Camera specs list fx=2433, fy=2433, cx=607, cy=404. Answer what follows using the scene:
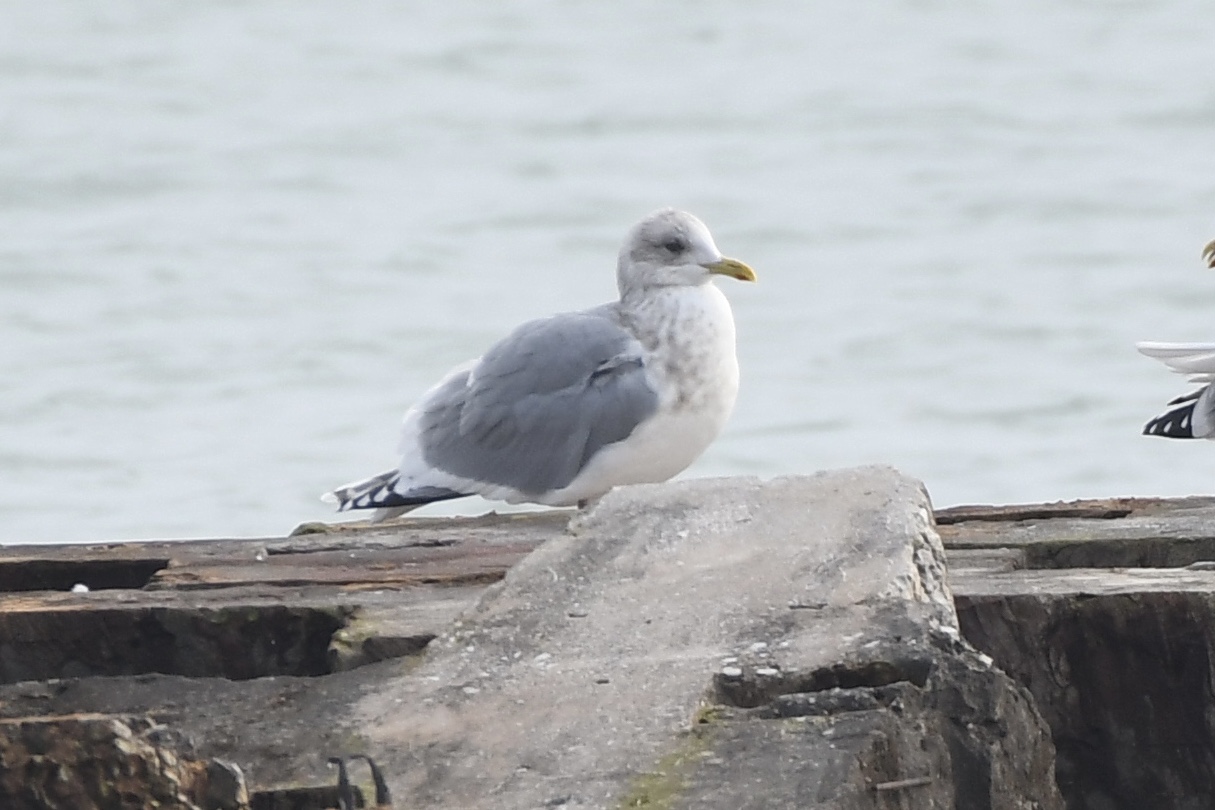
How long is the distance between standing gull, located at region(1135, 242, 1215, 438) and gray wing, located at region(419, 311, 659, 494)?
1.43 metres

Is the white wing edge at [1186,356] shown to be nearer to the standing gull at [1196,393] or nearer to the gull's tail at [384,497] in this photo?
the standing gull at [1196,393]

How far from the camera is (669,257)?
225 inches

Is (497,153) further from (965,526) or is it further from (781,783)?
(781,783)

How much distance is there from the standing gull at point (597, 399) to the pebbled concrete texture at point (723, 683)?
185 cm

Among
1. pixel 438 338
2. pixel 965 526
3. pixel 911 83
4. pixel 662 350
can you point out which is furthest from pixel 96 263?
pixel 965 526

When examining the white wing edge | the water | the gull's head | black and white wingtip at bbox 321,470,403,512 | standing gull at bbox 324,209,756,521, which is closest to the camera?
standing gull at bbox 324,209,756,521

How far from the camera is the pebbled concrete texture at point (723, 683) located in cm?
270

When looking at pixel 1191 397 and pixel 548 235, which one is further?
pixel 548 235

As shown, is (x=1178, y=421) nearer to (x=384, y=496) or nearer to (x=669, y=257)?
(x=669, y=257)

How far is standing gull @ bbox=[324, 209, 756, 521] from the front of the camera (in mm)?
5379

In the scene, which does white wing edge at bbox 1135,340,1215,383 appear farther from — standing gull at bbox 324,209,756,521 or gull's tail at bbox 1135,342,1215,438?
standing gull at bbox 324,209,756,521

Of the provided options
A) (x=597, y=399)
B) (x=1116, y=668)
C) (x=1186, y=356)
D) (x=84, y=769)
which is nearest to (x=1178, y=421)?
(x=1186, y=356)

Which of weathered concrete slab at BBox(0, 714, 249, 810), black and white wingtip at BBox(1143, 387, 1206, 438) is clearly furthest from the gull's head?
weathered concrete slab at BBox(0, 714, 249, 810)

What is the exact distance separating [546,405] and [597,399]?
0.57 feet
